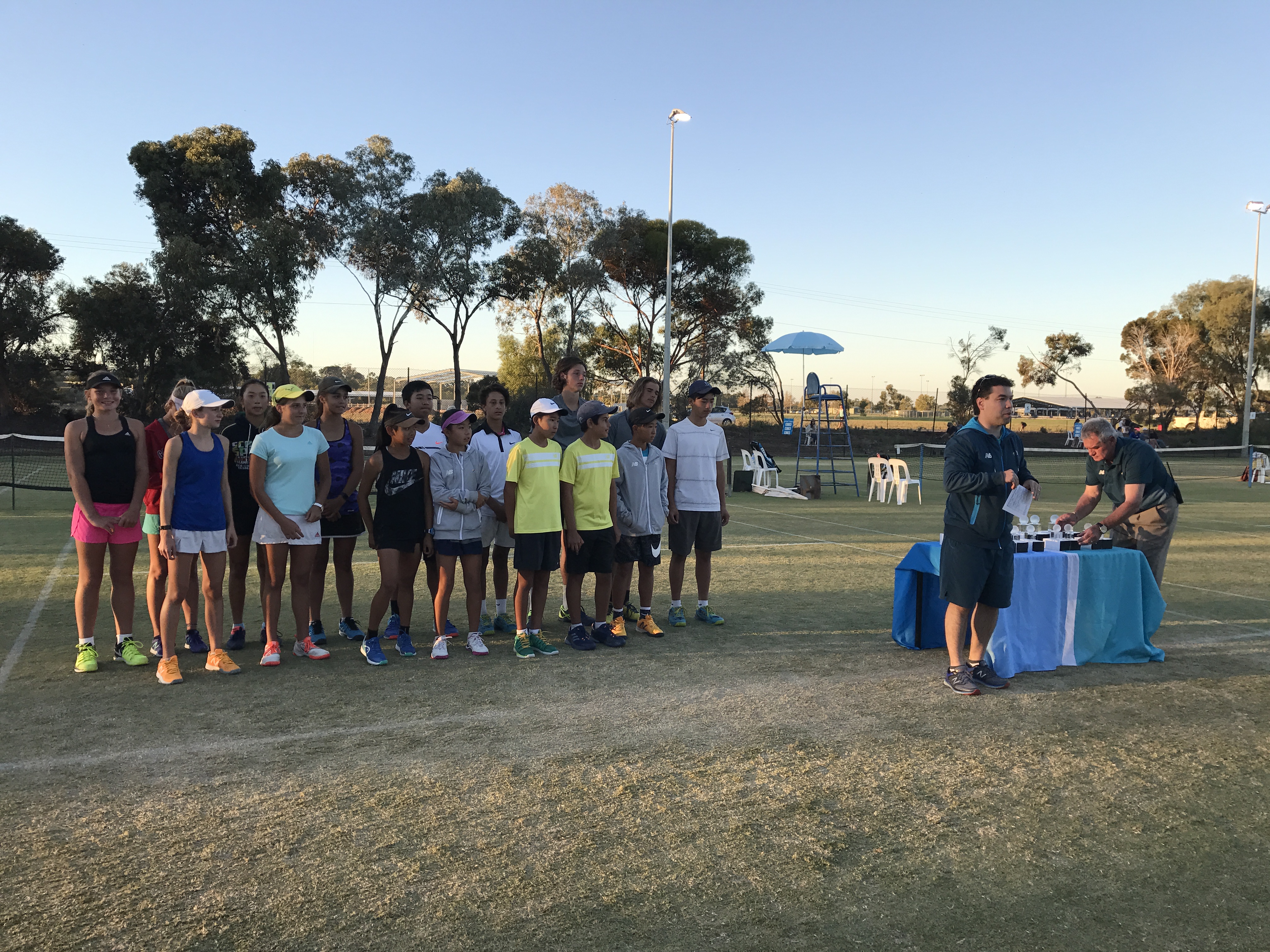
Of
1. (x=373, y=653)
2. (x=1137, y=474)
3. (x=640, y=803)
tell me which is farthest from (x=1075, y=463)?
(x=640, y=803)

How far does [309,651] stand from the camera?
6.12 metres

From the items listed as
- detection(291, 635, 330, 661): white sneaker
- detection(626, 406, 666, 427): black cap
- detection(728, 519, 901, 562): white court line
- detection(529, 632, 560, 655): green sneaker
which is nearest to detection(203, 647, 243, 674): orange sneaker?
detection(291, 635, 330, 661): white sneaker

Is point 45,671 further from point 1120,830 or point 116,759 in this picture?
point 1120,830

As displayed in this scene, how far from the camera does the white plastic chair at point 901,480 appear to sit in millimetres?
18047

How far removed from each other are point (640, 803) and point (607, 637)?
278 cm

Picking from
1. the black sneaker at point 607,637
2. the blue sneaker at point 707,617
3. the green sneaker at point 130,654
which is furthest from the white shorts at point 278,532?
the blue sneaker at point 707,617

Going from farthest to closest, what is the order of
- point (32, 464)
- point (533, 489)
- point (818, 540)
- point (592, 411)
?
point (32, 464) < point (818, 540) < point (592, 411) < point (533, 489)

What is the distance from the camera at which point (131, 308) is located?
1372 inches

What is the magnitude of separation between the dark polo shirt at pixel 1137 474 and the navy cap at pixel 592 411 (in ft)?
11.1

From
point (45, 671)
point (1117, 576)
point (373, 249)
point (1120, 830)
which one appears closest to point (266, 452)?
point (45, 671)

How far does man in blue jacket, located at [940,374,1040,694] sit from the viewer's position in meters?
5.27

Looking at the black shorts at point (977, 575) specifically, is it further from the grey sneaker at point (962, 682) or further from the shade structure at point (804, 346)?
the shade structure at point (804, 346)

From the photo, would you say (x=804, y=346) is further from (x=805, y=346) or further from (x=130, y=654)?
(x=130, y=654)

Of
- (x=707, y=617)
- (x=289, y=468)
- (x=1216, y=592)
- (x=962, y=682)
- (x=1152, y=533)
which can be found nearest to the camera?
(x=962, y=682)
